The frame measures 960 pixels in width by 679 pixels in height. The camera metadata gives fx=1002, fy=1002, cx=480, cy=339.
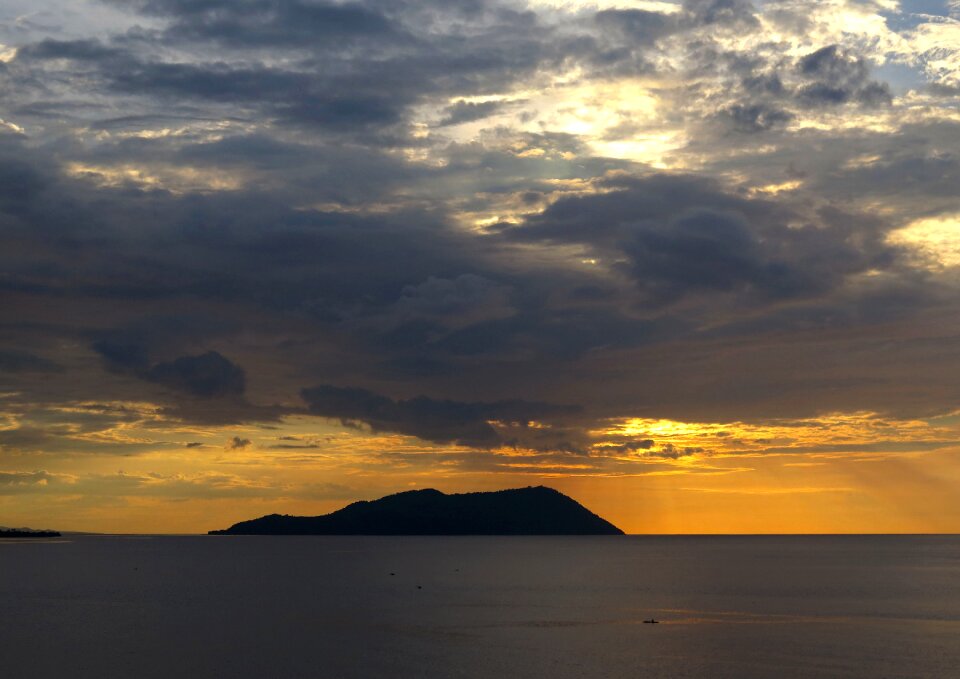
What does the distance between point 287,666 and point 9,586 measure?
12759 cm

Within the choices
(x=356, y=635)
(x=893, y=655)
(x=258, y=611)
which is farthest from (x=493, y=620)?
(x=893, y=655)

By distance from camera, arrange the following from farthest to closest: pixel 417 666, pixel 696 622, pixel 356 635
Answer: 1. pixel 696 622
2. pixel 356 635
3. pixel 417 666

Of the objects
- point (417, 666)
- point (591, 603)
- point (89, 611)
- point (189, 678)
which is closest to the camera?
point (189, 678)

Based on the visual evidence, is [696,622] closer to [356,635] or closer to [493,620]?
[493,620]

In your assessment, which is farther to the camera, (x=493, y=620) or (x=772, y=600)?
(x=772, y=600)

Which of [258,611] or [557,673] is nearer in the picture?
[557,673]

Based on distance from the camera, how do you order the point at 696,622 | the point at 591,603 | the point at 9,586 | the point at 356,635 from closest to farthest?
the point at 356,635 < the point at 696,622 < the point at 591,603 < the point at 9,586

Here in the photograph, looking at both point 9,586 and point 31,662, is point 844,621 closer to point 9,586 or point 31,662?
point 31,662

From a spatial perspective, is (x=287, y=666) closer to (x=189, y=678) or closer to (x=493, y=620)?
(x=189, y=678)

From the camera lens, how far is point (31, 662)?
3802 inches

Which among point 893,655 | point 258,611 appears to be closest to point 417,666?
point 893,655

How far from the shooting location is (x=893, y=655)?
101312mm

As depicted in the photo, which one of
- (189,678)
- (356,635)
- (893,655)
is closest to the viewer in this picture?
(189,678)

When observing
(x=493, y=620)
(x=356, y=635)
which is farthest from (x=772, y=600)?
(x=356, y=635)
